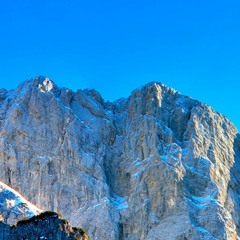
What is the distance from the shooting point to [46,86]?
17650 cm

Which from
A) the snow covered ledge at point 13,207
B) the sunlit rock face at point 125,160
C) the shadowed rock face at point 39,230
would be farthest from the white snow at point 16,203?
the shadowed rock face at point 39,230

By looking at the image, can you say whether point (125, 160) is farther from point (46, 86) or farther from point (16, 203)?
point (16, 203)

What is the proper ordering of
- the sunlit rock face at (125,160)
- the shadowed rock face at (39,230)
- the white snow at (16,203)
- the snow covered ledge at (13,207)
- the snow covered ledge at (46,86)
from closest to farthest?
the shadowed rock face at (39,230)
the snow covered ledge at (13,207)
the white snow at (16,203)
the sunlit rock face at (125,160)
the snow covered ledge at (46,86)

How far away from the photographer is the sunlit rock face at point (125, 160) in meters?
152

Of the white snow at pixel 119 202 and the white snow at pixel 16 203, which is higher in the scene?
the white snow at pixel 119 202

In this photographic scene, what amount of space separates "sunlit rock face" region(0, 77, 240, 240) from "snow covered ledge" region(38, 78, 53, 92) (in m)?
0.22

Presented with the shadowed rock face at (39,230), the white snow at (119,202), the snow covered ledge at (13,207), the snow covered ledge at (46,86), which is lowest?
the shadowed rock face at (39,230)

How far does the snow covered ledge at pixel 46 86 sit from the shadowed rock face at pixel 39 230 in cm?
10026

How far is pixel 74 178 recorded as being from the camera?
15975 cm

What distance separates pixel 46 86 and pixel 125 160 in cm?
2418

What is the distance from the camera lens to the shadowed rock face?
2970 inches

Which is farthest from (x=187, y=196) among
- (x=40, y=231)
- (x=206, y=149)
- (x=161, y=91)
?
(x=40, y=231)

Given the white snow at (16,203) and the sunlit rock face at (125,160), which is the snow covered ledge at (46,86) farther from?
the white snow at (16,203)

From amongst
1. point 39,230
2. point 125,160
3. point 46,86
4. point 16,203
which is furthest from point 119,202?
point 39,230
